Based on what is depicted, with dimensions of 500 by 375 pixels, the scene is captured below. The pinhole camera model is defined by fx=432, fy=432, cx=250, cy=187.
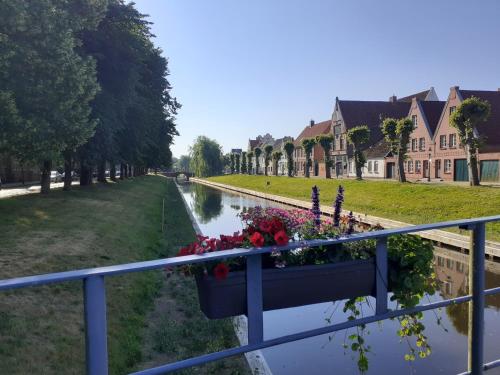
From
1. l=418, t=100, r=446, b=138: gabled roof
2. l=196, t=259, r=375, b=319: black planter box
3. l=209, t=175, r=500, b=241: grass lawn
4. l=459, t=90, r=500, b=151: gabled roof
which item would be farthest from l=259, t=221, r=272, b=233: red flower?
l=418, t=100, r=446, b=138: gabled roof

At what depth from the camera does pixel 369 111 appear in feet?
242

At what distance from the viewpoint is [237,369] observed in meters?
6.70

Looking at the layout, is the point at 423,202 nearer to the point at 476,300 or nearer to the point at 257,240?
the point at 476,300

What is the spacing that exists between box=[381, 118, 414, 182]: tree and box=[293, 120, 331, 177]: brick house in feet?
106

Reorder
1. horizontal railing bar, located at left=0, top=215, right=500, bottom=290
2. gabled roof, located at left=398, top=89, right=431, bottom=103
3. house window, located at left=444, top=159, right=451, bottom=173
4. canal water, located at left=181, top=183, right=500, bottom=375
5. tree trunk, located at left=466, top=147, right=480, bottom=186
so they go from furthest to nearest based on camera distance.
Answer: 1. gabled roof, located at left=398, top=89, right=431, bottom=103
2. house window, located at left=444, top=159, right=451, bottom=173
3. tree trunk, located at left=466, top=147, right=480, bottom=186
4. canal water, located at left=181, top=183, right=500, bottom=375
5. horizontal railing bar, located at left=0, top=215, right=500, bottom=290

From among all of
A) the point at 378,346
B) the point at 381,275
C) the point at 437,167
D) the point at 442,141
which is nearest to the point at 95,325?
the point at 381,275

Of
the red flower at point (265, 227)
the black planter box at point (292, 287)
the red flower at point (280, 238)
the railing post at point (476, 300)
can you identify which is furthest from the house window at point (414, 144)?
the red flower at point (280, 238)

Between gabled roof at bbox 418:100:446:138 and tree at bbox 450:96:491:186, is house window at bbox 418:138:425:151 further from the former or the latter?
tree at bbox 450:96:491:186

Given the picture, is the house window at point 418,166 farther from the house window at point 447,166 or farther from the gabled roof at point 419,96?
the gabled roof at point 419,96

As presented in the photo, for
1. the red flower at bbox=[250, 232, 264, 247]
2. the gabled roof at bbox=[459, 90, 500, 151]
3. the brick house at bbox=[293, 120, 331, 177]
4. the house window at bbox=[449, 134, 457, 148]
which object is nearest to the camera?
the red flower at bbox=[250, 232, 264, 247]

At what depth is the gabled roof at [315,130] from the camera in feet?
277

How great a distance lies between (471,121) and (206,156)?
288 ft

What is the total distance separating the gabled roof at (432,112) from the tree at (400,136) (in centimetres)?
1301

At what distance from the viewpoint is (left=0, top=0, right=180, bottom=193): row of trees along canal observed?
1305cm
